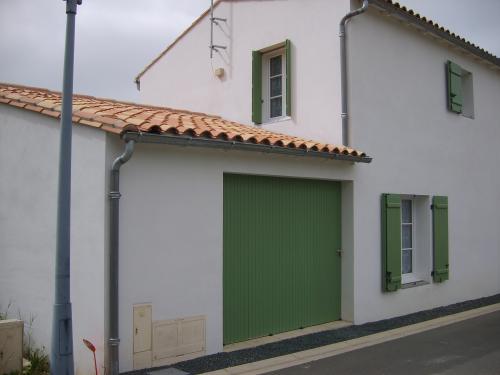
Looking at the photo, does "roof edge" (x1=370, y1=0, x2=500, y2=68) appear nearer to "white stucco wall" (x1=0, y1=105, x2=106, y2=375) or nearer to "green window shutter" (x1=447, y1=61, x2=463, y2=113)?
"green window shutter" (x1=447, y1=61, x2=463, y2=113)

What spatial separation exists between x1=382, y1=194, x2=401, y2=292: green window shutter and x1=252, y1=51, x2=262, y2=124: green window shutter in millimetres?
2769

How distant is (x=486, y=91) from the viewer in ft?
41.0

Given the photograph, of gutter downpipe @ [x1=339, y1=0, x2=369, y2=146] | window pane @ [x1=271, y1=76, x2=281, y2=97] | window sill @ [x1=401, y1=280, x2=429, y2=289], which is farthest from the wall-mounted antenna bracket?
window sill @ [x1=401, y1=280, x2=429, y2=289]

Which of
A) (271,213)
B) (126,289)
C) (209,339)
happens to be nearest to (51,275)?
(126,289)

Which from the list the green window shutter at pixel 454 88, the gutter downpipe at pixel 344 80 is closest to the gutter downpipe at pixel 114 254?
the gutter downpipe at pixel 344 80

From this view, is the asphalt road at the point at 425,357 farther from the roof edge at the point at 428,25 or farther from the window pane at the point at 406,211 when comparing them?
the roof edge at the point at 428,25

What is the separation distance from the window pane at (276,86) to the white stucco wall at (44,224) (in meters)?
4.74

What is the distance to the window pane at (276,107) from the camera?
10015 mm

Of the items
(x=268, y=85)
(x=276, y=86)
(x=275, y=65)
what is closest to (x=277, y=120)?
(x=276, y=86)

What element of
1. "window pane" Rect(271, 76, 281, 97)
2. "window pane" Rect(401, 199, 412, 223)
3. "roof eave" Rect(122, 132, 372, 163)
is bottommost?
"window pane" Rect(401, 199, 412, 223)

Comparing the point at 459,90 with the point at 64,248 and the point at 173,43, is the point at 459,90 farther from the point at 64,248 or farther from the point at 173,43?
the point at 64,248

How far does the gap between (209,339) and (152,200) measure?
1.87 m

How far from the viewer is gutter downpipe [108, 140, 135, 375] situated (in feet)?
18.2

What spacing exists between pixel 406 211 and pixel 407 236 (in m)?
0.48
